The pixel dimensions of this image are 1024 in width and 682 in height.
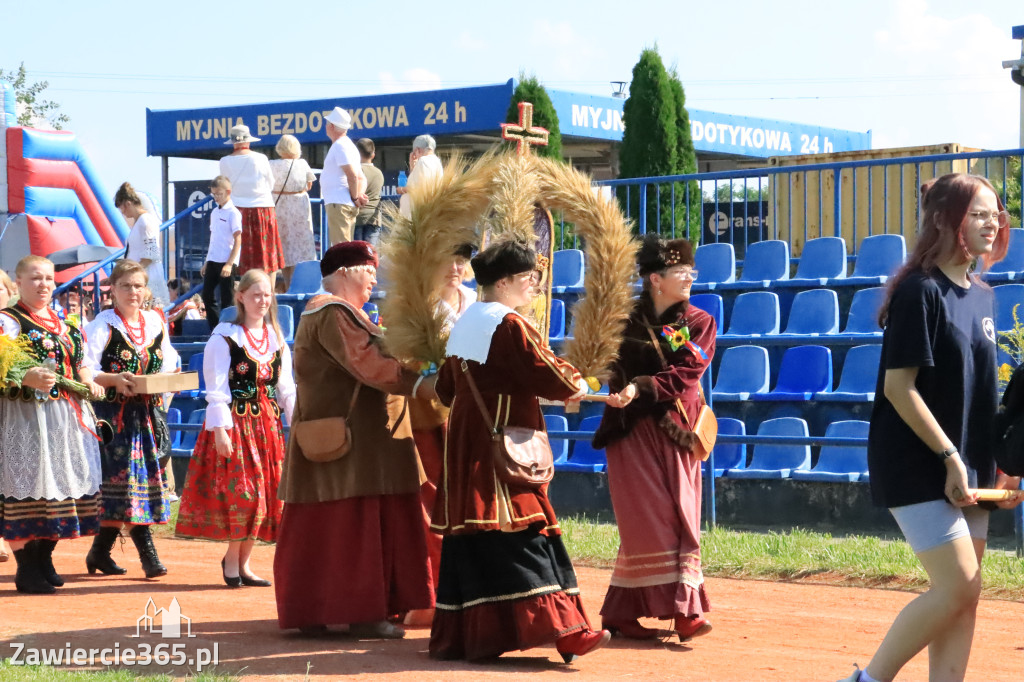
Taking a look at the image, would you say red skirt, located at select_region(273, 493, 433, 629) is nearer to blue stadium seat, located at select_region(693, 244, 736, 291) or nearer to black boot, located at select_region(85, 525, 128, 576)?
black boot, located at select_region(85, 525, 128, 576)

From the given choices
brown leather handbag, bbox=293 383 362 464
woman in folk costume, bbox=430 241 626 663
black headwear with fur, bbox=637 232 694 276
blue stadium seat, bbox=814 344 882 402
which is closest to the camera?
woman in folk costume, bbox=430 241 626 663

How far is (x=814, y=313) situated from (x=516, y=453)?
21.2 ft

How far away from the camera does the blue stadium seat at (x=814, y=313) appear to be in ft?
37.7

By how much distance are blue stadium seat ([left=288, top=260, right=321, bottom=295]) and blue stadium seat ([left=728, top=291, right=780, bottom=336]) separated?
5.35 m

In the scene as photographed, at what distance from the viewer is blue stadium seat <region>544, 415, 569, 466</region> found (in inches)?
460

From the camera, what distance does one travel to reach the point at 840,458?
34.6 ft

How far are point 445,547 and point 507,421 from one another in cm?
60

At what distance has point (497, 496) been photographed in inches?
227

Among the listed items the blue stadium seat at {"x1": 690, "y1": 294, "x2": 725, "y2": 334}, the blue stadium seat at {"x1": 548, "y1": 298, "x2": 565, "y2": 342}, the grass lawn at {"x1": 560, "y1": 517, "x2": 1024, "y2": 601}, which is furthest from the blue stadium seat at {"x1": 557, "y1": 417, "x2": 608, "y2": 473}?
the grass lawn at {"x1": 560, "y1": 517, "x2": 1024, "y2": 601}

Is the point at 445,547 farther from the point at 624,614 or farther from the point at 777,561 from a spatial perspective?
the point at 777,561

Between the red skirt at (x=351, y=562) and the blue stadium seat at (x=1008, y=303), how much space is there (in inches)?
217

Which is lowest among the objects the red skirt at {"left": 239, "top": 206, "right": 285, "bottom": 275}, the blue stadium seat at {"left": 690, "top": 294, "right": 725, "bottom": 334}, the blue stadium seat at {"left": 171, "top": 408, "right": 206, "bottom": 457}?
the blue stadium seat at {"left": 171, "top": 408, "right": 206, "bottom": 457}

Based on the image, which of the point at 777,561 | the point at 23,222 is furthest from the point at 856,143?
the point at 777,561

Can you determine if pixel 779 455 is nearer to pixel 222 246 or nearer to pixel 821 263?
pixel 821 263
